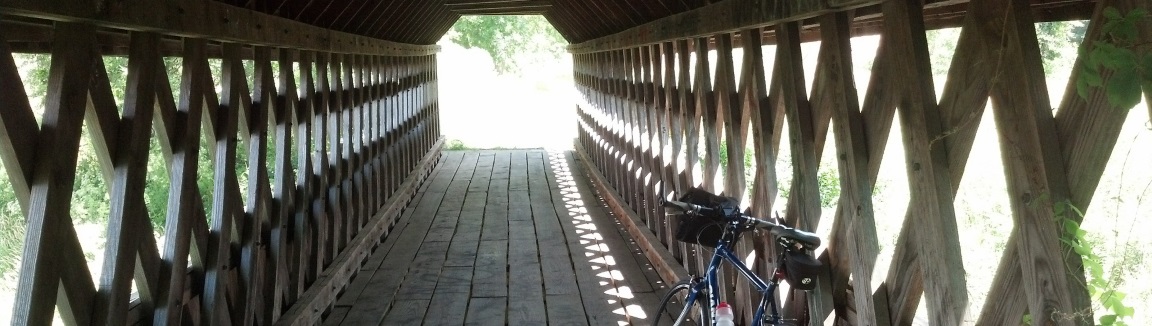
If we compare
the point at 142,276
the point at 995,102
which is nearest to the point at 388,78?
the point at 142,276

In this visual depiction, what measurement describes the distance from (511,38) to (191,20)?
2742 centimetres

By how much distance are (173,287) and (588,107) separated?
9778mm

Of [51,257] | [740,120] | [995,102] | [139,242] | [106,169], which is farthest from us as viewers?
[740,120]

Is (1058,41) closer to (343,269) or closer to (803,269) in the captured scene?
(803,269)

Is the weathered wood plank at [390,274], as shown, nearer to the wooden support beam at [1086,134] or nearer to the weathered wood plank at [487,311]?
the weathered wood plank at [487,311]

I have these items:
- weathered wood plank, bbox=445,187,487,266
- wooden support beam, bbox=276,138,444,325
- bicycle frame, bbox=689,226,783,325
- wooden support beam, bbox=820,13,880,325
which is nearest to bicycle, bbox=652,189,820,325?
bicycle frame, bbox=689,226,783,325

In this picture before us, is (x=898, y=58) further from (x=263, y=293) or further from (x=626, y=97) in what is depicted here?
(x=626, y=97)

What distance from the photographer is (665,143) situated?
6.18 metres

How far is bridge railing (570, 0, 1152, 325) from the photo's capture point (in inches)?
72.1

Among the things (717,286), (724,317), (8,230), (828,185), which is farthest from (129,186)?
(828,185)

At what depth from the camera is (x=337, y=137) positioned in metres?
6.19

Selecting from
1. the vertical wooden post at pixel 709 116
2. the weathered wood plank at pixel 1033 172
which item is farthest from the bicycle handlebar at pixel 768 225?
the weathered wood plank at pixel 1033 172

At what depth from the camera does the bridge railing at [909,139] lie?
6.01 ft

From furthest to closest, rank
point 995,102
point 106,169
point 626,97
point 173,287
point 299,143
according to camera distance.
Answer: point 626,97
point 299,143
point 173,287
point 106,169
point 995,102
